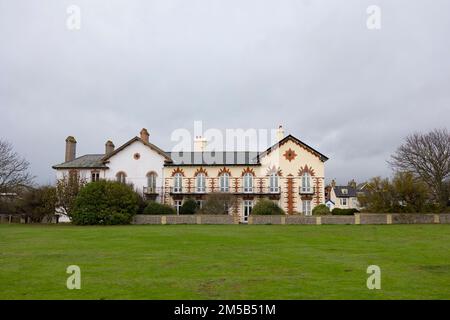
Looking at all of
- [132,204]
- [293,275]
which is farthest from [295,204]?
[293,275]

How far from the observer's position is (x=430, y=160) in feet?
160

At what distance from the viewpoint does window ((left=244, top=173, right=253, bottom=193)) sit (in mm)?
50188

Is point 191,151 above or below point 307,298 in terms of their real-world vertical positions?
above

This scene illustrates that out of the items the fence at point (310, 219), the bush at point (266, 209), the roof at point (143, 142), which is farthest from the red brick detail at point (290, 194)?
the roof at point (143, 142)

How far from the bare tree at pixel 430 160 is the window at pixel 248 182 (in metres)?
18.4

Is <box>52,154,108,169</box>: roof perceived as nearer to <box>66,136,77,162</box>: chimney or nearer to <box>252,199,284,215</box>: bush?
<box>66,136,77,162</box>: chimney

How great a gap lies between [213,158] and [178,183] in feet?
17.4

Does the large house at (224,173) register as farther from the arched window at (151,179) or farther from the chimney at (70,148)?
the chimney at (70,148)

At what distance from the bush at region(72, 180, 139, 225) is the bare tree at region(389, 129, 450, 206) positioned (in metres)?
32.1

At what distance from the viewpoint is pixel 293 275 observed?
1120 cm

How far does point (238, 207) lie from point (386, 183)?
57.5ft

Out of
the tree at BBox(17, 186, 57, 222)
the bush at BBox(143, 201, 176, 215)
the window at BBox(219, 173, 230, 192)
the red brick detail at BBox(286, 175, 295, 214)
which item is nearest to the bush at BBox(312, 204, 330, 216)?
the red brick detail at BBox(286, 175, 295, 214)
